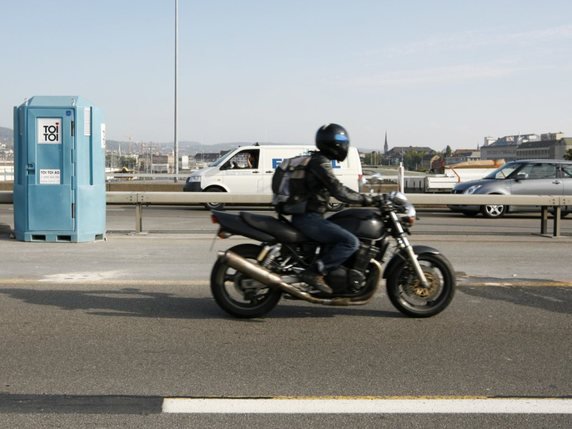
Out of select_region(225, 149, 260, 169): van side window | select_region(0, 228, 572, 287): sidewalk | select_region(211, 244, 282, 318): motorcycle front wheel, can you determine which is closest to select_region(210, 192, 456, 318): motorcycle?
select_region(211, 244, 282, 318): motorcycle front wheel

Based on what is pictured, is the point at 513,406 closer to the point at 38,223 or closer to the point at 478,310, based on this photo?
the point at 478,310

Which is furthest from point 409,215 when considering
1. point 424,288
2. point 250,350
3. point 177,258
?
point 177,258

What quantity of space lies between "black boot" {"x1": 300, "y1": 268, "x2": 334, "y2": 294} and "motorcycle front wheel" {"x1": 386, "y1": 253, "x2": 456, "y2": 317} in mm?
618

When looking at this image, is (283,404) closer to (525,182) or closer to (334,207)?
(334,207)

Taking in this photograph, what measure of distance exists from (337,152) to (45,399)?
123 inches

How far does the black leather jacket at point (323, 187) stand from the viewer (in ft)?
18.9

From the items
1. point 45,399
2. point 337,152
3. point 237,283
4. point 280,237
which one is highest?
point 337,152

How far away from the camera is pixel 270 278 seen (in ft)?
19.2

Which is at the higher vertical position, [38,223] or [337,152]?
[337,152]

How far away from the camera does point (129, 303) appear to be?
22.0 ft

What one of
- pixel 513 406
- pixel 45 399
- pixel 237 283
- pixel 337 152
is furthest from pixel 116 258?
pixel 513 406

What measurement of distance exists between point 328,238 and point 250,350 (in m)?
1.22

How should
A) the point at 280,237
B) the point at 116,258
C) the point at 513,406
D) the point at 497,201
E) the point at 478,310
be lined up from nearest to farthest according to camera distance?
the point at 513,406 → the point at 280,237 → the point at 478,310 → the point at 116,258 → the point at 497,201

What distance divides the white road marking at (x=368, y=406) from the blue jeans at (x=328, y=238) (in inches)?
72.0
